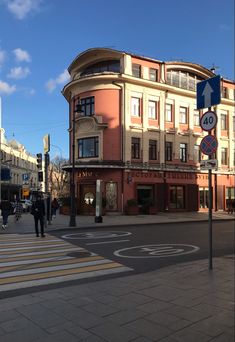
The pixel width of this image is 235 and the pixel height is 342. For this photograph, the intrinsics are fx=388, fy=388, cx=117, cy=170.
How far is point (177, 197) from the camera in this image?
37.2 meters

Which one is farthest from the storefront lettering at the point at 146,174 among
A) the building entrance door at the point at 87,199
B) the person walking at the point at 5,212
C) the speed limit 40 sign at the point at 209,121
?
the speed limit 40 sign at the point at 209,121

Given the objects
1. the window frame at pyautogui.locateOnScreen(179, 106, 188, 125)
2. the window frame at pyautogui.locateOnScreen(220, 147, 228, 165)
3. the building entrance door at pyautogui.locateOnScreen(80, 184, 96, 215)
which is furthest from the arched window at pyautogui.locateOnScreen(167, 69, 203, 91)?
the building entrance door at pyautogui.locateOnScreen(80, 184, 96, 215)

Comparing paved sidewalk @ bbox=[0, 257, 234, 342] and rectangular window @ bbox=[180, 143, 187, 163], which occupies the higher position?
rectangular window @ bbox=[180, 143, 187, 163]

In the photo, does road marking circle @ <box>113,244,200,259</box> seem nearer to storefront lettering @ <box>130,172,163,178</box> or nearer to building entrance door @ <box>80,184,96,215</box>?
building entrance door @ <box>80,184,96,215</box>

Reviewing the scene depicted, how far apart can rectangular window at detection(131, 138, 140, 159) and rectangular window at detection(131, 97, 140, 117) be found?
2323 millimetres

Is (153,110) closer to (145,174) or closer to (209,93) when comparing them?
(145,174)

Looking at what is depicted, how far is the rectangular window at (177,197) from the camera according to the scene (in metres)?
36.6

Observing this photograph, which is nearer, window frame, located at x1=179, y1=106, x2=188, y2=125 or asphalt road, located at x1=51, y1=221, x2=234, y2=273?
asphalt road, located at x1=51, y1=221, x2=234, y2=273

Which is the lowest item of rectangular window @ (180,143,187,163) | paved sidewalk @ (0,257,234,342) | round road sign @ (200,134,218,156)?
paved sidewalk @ (0,257,234,342)

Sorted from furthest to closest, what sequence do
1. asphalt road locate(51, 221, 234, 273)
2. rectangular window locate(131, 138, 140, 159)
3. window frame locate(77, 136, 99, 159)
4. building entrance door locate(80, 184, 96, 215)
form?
1. rectangular window locate(131, 138, 140, 159)
2. window frame locate(77, 136, 99, 159)
3. building entrance door locate(80, 184, 96, 215)
4. asphalt road locate(51, 221, 234, 273)

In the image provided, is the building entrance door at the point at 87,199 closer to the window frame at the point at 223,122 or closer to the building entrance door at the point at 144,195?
the building entrance door at the point at 144,195

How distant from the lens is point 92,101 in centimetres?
3378

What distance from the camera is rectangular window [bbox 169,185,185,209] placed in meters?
36.6

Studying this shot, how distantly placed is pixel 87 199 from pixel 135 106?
927 centimetres
